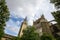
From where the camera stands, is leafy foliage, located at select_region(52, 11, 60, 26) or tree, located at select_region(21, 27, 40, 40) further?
tree, located at select_region(21, 27, 40, 40)

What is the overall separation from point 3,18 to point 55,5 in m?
12.8

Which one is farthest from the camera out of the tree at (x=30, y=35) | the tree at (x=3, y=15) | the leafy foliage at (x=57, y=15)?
the tree at (x=30, y=35)

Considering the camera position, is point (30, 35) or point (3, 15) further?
point (30, 35)

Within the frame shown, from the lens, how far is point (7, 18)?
31.5 metres

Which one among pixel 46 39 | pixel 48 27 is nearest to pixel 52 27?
pixel 48 27

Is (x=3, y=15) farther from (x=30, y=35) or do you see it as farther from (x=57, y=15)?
(x=57, y=15)

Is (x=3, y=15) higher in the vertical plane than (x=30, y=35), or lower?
higher

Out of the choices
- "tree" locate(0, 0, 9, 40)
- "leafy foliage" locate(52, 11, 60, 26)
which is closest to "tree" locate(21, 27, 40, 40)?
"tree" locate(0, 0, 9, 40)

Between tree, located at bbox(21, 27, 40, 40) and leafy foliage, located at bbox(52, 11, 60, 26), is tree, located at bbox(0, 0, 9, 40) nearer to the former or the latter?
tree, located at bbox(21, 27, 40, 40)

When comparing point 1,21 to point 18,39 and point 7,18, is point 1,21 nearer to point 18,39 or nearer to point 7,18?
point 7,18

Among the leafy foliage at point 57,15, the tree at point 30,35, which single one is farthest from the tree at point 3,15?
the leafy foliage at point 57,15

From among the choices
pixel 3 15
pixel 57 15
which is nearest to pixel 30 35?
pixel 3 15

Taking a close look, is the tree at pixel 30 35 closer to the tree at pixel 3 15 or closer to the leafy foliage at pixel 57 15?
the tree at pixel 3 15

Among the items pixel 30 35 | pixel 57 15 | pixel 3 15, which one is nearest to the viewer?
pixel 57 15
